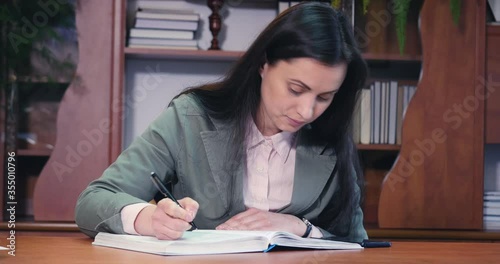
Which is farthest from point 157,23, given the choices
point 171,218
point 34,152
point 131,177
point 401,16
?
point 171,218

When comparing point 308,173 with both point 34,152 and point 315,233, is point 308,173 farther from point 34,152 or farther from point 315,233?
point 34,152

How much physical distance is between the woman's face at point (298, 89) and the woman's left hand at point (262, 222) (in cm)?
19

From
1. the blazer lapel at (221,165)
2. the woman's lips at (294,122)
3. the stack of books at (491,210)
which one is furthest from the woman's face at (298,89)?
the stack of books at (491,210)

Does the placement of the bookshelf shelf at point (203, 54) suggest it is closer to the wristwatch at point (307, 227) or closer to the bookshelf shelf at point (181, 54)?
the bookshelf shelf at point (181, 54)

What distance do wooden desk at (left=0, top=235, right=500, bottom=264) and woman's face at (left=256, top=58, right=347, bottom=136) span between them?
326 mm

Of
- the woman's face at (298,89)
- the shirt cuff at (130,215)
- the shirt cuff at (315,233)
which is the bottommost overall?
the shirt cuff at (315,233)

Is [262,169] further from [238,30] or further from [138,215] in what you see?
[238,30]

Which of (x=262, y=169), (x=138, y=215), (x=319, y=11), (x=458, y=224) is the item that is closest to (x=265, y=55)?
(x=319, y=11)

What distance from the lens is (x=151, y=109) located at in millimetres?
3080

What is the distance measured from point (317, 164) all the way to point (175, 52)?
1.21 m

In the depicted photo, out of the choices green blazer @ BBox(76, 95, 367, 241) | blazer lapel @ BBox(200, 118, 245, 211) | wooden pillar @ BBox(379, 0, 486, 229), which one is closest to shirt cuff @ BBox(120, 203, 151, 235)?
green blazer @ BBox(76, 95, 367, 241)

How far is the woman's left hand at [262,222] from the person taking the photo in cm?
158

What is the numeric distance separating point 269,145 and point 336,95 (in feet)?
0.62

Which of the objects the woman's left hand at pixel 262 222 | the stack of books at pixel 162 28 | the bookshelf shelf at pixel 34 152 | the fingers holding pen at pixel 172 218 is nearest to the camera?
the fingers holding pen at pixel 172 218
